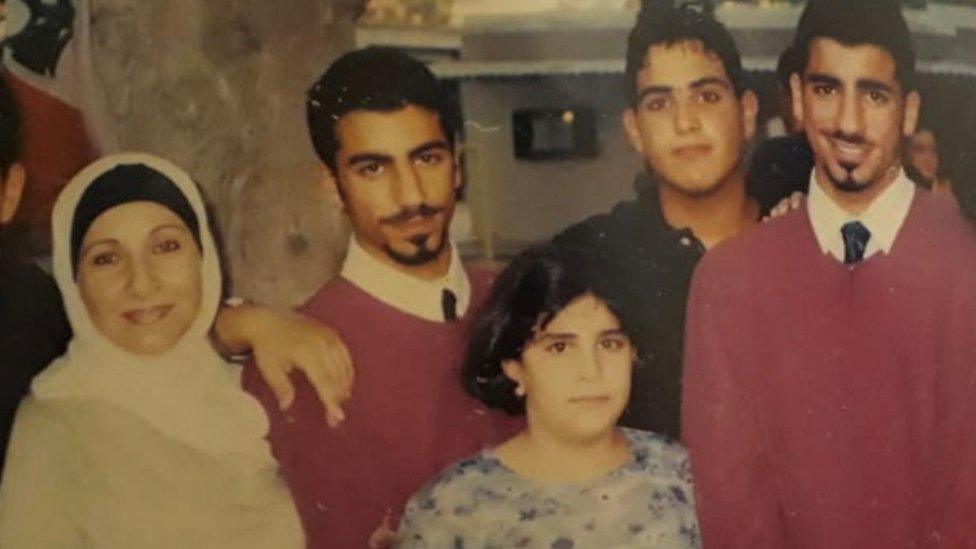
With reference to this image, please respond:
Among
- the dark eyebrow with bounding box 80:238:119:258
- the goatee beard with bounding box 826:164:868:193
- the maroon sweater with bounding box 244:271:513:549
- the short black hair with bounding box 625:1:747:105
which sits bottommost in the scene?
the maroon sweater with bounding box 244:271:513:549

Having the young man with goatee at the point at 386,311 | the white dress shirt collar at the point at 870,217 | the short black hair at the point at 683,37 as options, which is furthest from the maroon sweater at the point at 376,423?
the white dress shirt collar at the point at 870,217

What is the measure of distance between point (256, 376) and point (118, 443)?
193mm

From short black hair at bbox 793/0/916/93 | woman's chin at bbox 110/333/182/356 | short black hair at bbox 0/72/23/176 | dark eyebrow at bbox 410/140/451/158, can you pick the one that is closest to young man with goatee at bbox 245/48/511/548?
dark eyebrow at bbox 410/140/451/158

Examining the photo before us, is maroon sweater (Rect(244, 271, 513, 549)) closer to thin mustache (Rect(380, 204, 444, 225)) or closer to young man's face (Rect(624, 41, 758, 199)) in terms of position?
thin mustache (Rect(380, 204, 444, 225))

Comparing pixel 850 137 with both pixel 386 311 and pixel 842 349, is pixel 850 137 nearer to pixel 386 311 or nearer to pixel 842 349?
pixel 842 349

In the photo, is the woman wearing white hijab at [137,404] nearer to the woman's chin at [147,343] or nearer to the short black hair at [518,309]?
the woman's chin at [147,343]

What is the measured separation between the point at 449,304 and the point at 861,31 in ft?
2.13

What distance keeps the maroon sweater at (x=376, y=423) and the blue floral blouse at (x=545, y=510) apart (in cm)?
3

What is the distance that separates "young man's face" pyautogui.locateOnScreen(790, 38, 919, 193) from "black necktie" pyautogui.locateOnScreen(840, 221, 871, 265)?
5 cm

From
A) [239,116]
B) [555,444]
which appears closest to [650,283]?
[555,444]

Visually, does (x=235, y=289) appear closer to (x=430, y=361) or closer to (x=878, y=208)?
(x=430, y=361)

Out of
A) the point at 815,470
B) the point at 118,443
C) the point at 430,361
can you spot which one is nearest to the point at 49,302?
the point at 118,443

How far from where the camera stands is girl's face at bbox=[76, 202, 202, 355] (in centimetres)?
182

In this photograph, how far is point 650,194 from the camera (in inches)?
73.4
